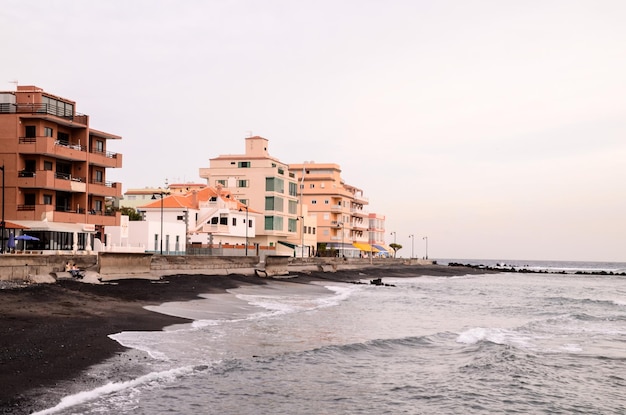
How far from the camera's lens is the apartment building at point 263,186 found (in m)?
99.8

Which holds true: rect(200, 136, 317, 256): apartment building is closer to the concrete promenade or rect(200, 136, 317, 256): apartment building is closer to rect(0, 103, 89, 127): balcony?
the concrete promenade

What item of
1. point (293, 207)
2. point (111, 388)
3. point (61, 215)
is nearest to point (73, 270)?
point (61, 215)

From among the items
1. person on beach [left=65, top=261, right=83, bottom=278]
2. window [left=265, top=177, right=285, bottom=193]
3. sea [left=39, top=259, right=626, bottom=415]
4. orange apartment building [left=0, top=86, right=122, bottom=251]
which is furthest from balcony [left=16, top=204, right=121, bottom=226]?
window [left=265, top=177, right=285, bottom=193]

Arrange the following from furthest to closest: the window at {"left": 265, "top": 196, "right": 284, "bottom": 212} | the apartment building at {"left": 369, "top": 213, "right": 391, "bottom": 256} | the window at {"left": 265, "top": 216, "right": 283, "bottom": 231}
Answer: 1. the apartment building at {"left": 369, "top": 213, "right": 391, "bottom": 256}
2. the window at {"left": 265, "top": 196, "right": 284, "bottom": 212}
3. the window at {"left": 265, "top": 216, "right": 283, "bottom": 231}

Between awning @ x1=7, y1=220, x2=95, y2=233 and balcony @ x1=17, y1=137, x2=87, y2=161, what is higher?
balcony @ x1=17, y1=137, x2=87, y2=161

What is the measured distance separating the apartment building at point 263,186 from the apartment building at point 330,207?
20649 millimetres

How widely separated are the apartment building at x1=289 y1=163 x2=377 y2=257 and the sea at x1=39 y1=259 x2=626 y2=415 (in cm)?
9129

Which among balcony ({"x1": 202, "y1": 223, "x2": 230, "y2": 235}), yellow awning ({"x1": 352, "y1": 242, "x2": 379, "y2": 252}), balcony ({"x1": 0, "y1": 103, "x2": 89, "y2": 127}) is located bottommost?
yellow awning ({"x1": 352, "y1": 242, "x2": 379, "y2": 252})

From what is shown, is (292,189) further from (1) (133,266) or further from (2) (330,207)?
(1) (133,266)

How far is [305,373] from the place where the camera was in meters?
19.6

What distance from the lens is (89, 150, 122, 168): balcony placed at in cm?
6159

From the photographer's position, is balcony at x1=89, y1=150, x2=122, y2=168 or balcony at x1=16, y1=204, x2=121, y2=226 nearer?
balcony at x1=16, y1=204, x2=121, y2=226

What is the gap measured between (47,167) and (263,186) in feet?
153

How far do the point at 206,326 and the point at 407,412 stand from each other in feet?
46.1
